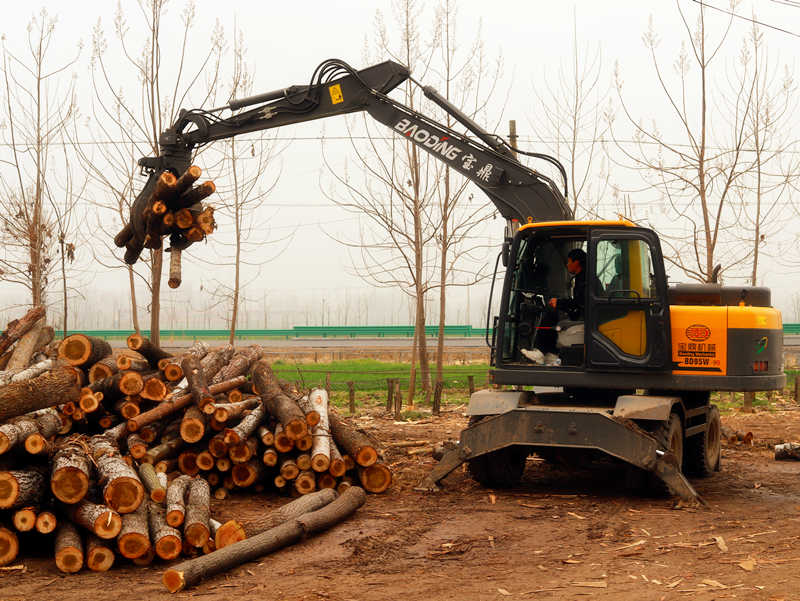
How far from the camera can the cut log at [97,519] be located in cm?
695

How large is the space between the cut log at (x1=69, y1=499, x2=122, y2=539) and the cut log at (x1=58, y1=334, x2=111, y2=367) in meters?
3.74

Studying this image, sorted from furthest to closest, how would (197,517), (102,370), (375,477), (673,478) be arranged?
(102,370) < (375,477) < (673,478) < (197,517)

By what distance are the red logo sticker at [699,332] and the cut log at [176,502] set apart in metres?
5.25

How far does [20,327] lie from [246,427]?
328 cm

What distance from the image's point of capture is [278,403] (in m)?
9.90

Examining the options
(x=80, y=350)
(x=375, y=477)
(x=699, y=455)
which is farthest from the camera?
(x=699, y=455)

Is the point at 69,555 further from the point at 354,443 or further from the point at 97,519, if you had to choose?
the point at 354,443

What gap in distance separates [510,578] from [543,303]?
4053 millimetres

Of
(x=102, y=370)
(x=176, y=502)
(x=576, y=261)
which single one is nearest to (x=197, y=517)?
(x=176, y=502)

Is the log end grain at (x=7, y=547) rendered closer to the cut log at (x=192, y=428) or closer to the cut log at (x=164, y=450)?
the cut log at (x=164, y=450)

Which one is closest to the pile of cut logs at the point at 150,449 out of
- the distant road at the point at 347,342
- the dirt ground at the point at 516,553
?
the dirt ground at the point at 516,553

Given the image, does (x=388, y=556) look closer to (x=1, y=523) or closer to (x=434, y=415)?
(x=1, y=523)

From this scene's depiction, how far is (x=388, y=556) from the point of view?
7.20 metres

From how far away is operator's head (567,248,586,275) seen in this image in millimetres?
9719
